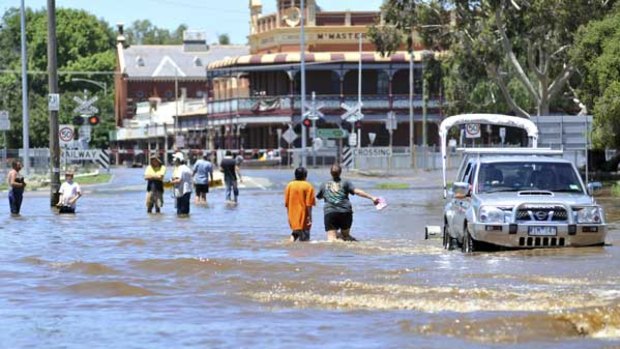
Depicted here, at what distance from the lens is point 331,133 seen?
88125 mm

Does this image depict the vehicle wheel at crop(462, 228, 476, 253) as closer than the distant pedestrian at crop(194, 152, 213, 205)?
Yes

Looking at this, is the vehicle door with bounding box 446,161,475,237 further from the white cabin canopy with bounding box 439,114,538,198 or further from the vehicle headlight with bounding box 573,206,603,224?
the white cabin canopy with bounding box 439,114,538,198

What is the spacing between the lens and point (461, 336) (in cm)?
1211

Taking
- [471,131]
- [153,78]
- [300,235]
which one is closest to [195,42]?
[153,78]

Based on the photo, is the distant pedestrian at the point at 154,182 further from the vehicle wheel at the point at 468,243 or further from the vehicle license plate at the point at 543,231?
the vehicle license plate at the point at 543,231

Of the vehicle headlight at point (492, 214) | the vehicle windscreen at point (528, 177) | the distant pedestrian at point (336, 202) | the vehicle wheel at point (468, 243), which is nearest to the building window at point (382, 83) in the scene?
the distant pedestrian at point (336, 202)

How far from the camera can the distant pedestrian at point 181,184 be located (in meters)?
32.1


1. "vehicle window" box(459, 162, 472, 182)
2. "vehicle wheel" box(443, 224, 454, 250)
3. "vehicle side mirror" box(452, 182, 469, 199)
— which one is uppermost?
"vehicle window" box(459, 162, 472, 182)

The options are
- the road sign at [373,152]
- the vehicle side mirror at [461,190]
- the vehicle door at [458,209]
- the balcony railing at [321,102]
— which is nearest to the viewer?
the vehicle side mirror at [461,190]

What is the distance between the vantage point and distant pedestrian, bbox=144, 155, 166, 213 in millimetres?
32250

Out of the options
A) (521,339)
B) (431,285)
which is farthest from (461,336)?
(431,285)

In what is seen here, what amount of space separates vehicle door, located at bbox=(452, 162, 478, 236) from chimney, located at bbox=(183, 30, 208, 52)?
Result: 116 meters

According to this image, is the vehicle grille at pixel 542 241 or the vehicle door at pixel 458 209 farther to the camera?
the vehicle door at pixel 458 209

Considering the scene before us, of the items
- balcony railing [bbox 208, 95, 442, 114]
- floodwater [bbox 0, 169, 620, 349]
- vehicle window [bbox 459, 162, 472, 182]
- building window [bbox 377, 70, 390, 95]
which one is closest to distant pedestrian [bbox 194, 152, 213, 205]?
floodwater [bbox 0, 169, 620, 349]
